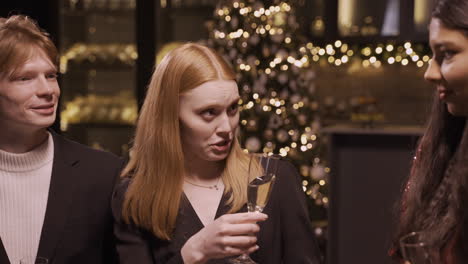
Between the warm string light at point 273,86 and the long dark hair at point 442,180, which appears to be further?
the warm string light at point 273,86

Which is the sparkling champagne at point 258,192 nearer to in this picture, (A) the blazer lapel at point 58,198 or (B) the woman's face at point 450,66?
(B) the woman's face at point 450,66

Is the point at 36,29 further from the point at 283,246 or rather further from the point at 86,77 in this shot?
the point at 86,77

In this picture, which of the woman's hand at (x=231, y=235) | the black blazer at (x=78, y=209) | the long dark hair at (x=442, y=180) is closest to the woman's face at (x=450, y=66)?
the long dark hair at (x=442, y=180)

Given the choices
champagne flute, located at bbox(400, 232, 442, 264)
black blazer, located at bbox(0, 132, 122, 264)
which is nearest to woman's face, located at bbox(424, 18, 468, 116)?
champagne flute, located at bbox(400, 232, 442, 264)

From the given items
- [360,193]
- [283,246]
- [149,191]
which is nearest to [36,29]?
[149,191]

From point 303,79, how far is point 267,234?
120 inches

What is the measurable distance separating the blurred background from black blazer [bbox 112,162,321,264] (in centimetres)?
149

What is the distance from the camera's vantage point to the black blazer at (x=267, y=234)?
196 centimetres

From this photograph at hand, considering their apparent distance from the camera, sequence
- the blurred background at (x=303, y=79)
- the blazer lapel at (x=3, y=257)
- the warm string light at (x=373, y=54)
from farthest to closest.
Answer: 1. the warm string light at (x=373, y=54)
2. the blurred background at (x=303, y=79)
3. the blazer lapel at (x=3, y=257)

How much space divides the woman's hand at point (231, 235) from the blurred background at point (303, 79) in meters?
1.81

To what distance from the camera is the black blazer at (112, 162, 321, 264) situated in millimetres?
1957

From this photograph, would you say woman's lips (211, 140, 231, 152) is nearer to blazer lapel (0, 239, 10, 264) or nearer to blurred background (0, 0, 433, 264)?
blazer lapel (0, 239, 10, 264)

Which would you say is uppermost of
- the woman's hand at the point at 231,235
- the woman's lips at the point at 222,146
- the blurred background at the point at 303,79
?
the woman's lips at the point at 222,146

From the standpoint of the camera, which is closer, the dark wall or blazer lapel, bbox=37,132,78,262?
blazer lapel, bbox=37,132,78,262
